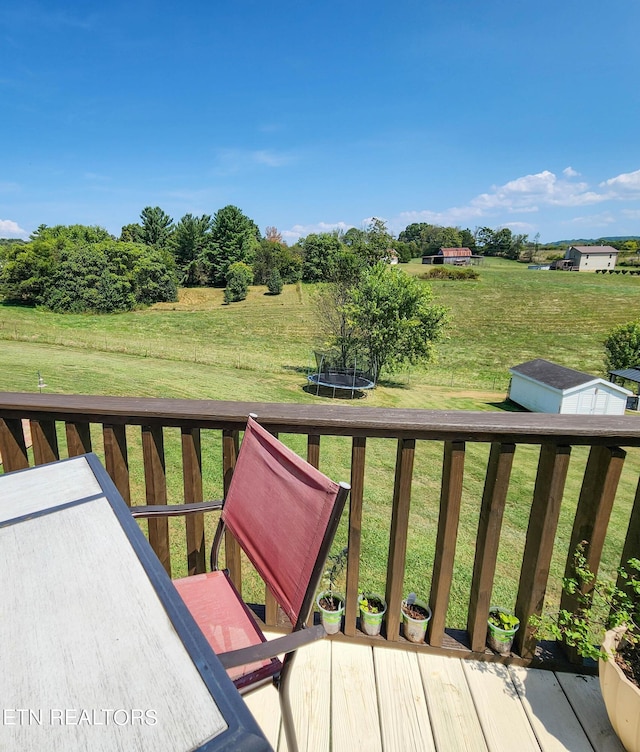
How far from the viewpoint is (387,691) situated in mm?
1342

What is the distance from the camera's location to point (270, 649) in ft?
2.59

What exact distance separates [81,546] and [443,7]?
8003 millimetres

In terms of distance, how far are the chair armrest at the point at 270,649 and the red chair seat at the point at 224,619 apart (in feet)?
0.70

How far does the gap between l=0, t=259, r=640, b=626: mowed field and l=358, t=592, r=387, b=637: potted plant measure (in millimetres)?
2237

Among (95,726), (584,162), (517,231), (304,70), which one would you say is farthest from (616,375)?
(517,231)

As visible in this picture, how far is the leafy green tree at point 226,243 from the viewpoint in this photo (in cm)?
3928

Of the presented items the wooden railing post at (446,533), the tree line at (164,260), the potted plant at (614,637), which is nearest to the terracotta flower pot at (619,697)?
the potted plant at (614,637)

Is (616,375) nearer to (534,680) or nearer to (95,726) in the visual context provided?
(534,680)

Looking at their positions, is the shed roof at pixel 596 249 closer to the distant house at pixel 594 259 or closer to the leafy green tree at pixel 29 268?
the distant house at pixel 594 259

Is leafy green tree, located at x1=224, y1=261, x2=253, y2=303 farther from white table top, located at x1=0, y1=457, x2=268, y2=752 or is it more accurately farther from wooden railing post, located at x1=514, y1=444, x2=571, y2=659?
white table top, located at x1=0, y1=457, x2=268, y2=752

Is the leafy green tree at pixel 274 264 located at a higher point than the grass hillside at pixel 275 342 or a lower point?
higher

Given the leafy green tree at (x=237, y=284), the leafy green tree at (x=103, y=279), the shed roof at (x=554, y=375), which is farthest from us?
the leafy green tree at (x=237, y=284)

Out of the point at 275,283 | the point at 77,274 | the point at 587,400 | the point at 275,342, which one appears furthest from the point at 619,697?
the point at 275,283

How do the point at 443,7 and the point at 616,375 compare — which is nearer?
the point at 443,7
